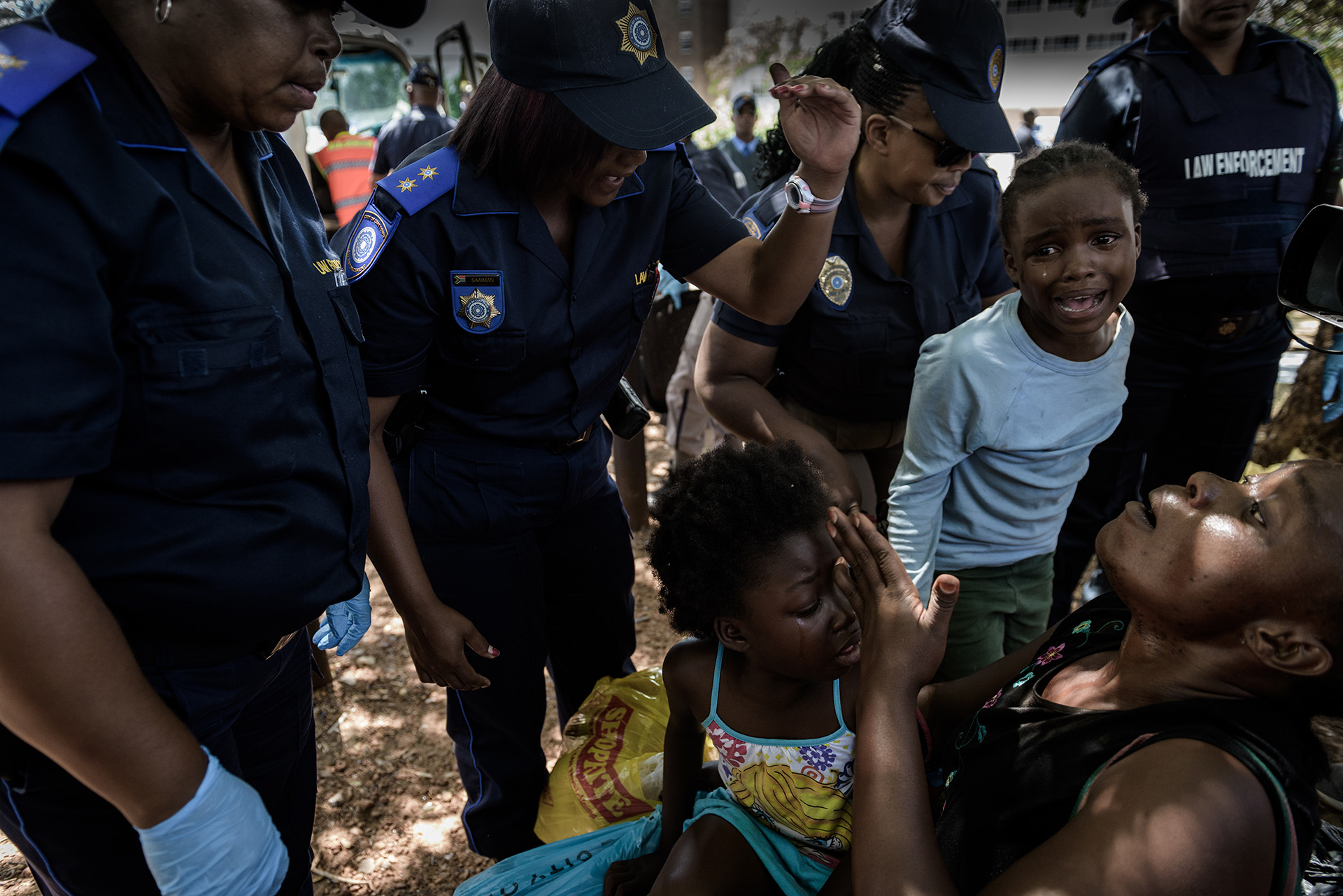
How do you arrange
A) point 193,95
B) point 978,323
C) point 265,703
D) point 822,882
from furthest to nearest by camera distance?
point 978,323
point 822,882
point 265,703
point 193,95

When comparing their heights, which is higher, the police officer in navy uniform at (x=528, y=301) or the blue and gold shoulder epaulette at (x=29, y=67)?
the blue and gold shoulder epaulette at (x=29, y=67)

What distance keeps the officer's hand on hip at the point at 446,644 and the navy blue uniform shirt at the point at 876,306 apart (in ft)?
3.47

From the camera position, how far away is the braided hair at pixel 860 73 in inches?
83.6

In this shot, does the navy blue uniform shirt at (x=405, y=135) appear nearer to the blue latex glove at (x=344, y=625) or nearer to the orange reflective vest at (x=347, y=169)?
the orange reflective vest at (x=347, y=169)

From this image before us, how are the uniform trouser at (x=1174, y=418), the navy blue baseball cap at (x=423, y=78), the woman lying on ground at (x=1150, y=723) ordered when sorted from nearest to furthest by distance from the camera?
the woman lying on ground at (x=1150, y=723) < the uniform trouser at (x=1174, y=418) < the navy blue baseball cap at (x=423, y=78)

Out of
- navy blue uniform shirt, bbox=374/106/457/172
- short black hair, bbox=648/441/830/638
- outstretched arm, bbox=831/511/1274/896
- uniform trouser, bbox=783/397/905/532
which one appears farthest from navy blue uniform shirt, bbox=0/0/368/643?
navy blue uniform shirt, bbox=374/106/457/172

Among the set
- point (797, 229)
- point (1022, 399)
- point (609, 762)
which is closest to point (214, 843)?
point (609, 762)

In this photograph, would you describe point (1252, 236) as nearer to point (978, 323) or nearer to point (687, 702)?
point (978, 323)

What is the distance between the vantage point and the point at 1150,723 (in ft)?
3.88

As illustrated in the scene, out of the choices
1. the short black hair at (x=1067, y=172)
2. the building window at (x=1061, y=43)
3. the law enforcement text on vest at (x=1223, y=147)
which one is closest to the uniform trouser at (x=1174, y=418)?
the law enforcement text on vest at (x=1223, y=147)

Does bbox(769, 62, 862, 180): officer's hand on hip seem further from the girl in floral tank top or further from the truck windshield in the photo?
the truck windshield

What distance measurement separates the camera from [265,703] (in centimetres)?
148

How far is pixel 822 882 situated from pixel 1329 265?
4.86 feet

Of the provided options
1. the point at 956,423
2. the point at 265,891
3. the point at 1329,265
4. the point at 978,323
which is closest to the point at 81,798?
the point at 265,891
